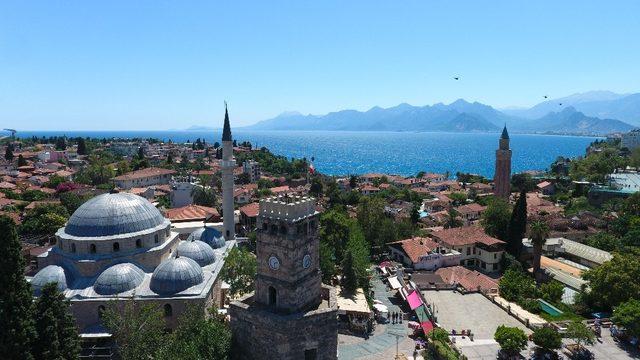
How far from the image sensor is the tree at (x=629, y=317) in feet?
81.5

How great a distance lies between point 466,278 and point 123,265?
86.2 ft

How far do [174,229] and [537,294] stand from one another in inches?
1190

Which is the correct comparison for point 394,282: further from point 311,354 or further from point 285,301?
point 285,301

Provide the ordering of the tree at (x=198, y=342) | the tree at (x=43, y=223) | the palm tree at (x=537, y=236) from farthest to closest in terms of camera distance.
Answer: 1. the tree at (x=43, y=223)
2. the palm tree at (x=537, y=236)
3. the tree at (x=198, y=342)

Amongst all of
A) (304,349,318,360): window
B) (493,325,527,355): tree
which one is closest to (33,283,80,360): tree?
(304,349,318,360): window

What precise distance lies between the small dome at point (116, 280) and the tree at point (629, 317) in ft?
94.9

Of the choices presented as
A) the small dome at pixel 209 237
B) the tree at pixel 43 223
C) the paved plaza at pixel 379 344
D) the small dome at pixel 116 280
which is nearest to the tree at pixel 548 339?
the paved plaza at pixel 379 344

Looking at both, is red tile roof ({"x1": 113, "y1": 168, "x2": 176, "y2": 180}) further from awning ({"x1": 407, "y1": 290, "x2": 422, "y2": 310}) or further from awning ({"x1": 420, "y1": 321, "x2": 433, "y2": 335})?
awning ({"x1": 420, "y1": 321, "x2": 433, "y2": 335})

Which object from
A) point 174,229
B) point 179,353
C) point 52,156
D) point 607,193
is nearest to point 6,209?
point 174,229

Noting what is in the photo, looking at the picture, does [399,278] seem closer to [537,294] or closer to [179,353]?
[537,294]

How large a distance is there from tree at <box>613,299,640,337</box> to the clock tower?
18529mm

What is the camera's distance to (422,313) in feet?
95.3

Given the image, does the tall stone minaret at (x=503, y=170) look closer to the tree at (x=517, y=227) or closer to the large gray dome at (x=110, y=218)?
the tree at (x=517, y=227)

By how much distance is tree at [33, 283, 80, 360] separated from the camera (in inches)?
699
